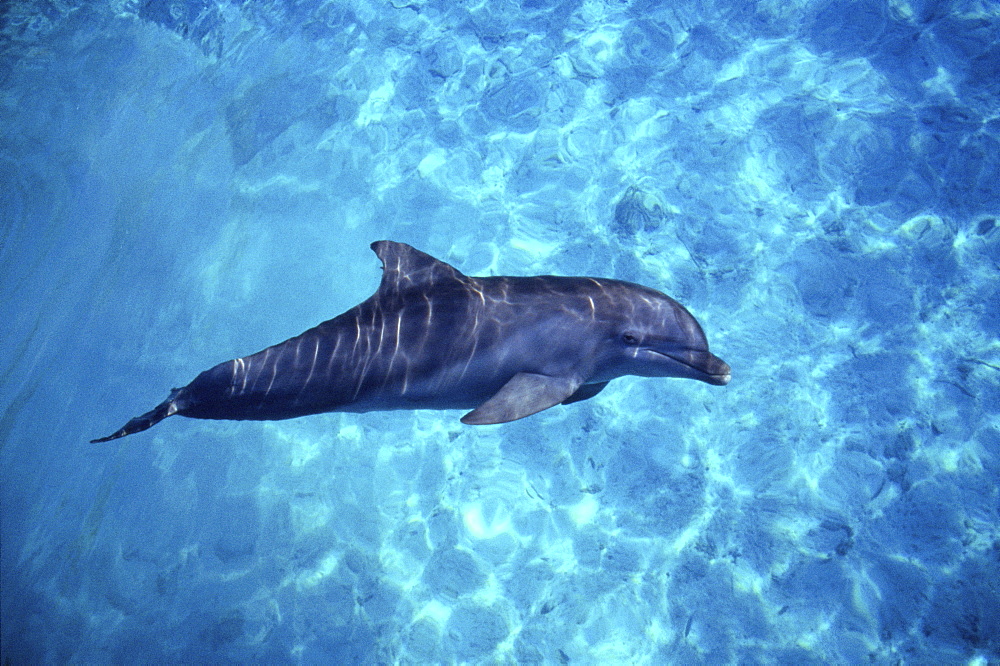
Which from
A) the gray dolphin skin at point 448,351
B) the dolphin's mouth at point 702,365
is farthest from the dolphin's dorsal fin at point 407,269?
the dolphin's mouth at point 702,365

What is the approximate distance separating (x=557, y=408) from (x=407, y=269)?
3.61 metres

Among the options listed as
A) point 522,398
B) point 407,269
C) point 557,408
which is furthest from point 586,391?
point 407,269

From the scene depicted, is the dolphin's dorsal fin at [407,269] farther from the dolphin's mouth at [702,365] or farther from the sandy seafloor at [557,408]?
the sandy seafloor at [557,408]

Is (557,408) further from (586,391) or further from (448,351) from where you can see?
(448,351)

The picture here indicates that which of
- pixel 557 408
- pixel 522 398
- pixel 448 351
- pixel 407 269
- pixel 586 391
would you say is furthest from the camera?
pixel 557 408

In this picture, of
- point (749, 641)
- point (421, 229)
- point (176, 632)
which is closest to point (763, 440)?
point (749, 641)

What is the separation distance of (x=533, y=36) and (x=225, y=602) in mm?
11300

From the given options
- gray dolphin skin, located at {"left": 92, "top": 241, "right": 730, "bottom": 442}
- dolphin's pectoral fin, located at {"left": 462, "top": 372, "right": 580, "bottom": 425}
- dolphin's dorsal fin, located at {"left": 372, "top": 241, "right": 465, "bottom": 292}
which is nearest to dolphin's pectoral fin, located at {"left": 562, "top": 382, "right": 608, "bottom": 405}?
gray dolphin skin, located at {"left": 92, "top": 241, "right": 730, "bottom": 442}

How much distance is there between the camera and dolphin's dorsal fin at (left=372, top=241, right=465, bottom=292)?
18.7 ft

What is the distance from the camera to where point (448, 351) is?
5.52 meters

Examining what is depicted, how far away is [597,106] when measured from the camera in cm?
1024

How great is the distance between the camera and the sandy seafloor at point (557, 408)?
730 centimetres

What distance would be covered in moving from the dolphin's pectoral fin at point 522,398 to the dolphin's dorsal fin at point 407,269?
4.12 ft

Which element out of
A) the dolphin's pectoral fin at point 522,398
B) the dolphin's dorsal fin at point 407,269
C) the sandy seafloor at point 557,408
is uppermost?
the dolphin's dorsal fin at point 407,269
